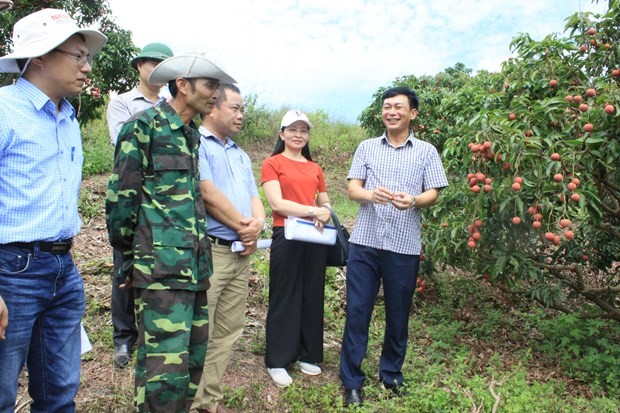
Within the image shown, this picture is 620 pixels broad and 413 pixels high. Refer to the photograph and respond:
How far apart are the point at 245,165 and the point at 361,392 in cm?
153

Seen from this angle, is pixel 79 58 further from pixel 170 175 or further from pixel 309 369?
pixel 309 369

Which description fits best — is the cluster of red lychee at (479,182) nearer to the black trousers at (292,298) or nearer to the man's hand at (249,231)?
the black trousers at (292,298)

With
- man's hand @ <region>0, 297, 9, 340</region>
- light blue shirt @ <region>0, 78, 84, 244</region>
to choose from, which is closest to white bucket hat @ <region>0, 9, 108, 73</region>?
light blue shirt @ <region>0, 78, 84, 244</region>

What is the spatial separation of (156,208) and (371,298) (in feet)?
5.14

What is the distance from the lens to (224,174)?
289 cm

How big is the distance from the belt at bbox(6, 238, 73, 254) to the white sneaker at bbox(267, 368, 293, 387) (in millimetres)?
1818

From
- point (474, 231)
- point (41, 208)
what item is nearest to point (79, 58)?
point (41, 208)

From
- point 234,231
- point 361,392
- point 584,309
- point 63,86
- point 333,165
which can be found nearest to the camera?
point 63,86

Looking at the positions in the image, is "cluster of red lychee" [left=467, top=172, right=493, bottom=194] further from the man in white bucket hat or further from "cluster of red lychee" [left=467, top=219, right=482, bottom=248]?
the man in white bucket hat

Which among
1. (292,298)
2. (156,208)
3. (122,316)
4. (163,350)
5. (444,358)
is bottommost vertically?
(444,358)

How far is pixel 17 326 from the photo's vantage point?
1881mm

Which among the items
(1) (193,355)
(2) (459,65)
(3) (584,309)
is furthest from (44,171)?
(2) (459,65)

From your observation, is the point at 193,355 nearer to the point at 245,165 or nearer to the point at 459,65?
the point at 245,165

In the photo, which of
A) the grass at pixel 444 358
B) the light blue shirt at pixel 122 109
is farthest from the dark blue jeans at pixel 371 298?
the light blue shirt at pixel 122 109
